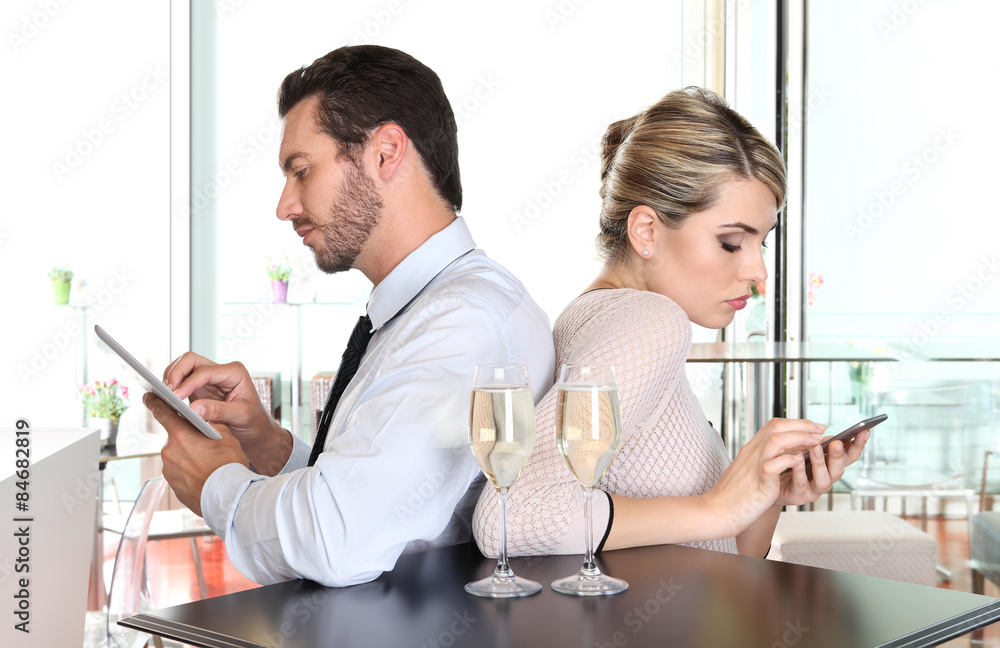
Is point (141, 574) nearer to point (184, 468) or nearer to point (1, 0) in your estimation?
point (184, 468)

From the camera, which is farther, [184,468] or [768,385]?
[768,385]

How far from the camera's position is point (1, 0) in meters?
5.26

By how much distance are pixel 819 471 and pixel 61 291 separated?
191 inches

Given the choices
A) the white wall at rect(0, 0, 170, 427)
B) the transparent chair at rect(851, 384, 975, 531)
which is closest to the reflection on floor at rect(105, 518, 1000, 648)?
the transparent chair at rect(851, 384, 975, 531)

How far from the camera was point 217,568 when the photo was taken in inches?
171

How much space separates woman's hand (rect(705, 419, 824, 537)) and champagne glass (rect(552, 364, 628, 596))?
0.88ft

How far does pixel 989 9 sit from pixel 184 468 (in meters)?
2.66

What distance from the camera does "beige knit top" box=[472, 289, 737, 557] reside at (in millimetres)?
1115

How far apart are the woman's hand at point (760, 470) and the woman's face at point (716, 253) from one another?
39cm

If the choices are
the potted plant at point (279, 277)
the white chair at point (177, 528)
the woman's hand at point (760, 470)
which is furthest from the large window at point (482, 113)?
the woman's hand at point (760, 470)

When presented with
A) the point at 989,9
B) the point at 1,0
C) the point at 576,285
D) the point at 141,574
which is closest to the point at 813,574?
the point at 141,574

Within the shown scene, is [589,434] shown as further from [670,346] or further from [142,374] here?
[142,374]

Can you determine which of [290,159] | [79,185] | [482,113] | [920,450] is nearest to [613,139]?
[290,159]

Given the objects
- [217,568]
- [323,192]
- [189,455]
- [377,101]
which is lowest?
[217,568]
